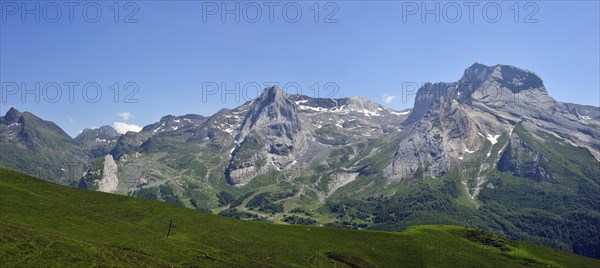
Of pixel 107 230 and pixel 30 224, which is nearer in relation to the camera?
pixel 30 224

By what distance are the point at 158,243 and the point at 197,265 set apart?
27948 mm

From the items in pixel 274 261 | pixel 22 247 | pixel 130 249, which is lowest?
pixel 274 261

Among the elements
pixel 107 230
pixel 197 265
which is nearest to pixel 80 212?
pixel 107 230

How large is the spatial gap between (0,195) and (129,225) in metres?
53.2

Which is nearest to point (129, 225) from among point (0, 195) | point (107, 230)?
point (107, 230)

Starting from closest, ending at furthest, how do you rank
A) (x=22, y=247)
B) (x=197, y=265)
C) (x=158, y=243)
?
(x=22, y=247) < (x=197, y=265) < (x=158, y=243)

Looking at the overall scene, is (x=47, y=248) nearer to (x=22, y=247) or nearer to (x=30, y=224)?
(x=22, y=247)

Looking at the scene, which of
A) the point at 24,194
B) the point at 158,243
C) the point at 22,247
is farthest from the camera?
the point at 24,194

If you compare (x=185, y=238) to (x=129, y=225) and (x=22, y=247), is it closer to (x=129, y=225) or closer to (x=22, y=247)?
(x=129, y=225)

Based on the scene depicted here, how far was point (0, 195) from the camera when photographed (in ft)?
611

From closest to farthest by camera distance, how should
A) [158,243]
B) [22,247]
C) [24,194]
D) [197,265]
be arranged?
[22,247] → [197,265] → [158,243] → [24,194]

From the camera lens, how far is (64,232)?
17025 cm

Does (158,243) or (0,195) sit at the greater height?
(0,195)

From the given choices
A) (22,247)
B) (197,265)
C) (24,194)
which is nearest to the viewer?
(22,247)
